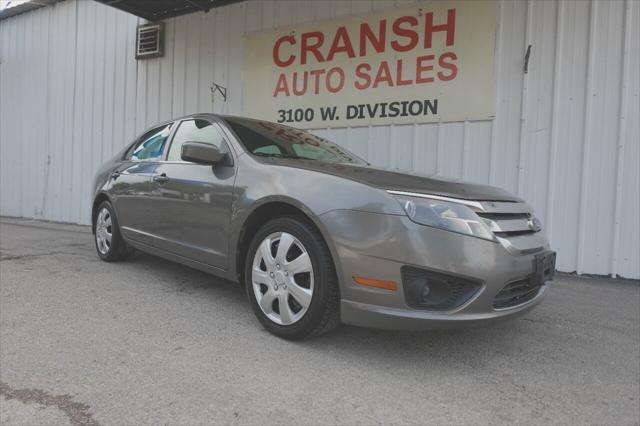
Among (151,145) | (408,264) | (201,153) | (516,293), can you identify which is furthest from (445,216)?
(151,145)

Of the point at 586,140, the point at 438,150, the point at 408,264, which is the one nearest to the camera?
the point at 408,264

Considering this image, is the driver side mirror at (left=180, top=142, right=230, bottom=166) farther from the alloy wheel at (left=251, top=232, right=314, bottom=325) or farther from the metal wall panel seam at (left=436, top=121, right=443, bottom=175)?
the metal wall panel seam at (left=436, top=121, right=443, bottom=175)

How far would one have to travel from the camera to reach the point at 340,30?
628 centimetres

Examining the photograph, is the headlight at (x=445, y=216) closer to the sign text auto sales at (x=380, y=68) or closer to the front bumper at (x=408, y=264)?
the front bumper at (x=408, y=264)

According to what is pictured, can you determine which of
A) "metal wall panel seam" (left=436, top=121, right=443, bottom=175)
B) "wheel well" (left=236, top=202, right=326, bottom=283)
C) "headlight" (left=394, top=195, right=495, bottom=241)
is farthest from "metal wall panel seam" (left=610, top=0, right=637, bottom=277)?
"wheel well" (left=236, top=202, right=326, bottom=283)

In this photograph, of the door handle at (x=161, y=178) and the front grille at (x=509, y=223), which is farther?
the door handle at (x=161, y=178)

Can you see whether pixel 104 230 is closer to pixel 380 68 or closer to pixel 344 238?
pixel 344 238

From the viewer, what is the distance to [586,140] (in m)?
4.91

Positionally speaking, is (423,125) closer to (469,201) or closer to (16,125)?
(469,201)

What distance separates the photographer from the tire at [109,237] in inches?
187

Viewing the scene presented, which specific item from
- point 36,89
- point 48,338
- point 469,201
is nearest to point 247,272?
point 48,338

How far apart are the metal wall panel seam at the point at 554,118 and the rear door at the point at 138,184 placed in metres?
4.19

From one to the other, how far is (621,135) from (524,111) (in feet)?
3.33

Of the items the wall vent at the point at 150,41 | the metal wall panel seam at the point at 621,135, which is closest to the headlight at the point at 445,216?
the metal wall panel seam at the point at 621,135
